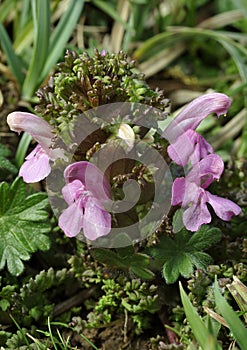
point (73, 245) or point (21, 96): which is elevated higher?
point (21, 96)

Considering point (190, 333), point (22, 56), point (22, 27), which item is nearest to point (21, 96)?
point (22, 56)

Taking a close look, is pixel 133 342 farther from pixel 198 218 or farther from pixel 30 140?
pixel 30 140

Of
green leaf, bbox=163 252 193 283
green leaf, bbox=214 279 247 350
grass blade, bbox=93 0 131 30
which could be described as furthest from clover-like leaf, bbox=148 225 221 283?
grass blade, bbox=93 0 131 30

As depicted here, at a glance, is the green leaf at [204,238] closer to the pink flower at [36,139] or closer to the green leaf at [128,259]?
the green leaf at [128,259]

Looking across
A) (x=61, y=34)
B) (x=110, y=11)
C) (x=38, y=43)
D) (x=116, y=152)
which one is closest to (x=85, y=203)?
(x=116, y=152)

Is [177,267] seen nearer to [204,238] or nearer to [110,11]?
[204,238]

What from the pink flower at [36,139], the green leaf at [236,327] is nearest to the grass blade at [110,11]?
the pink flower at [36,139]
